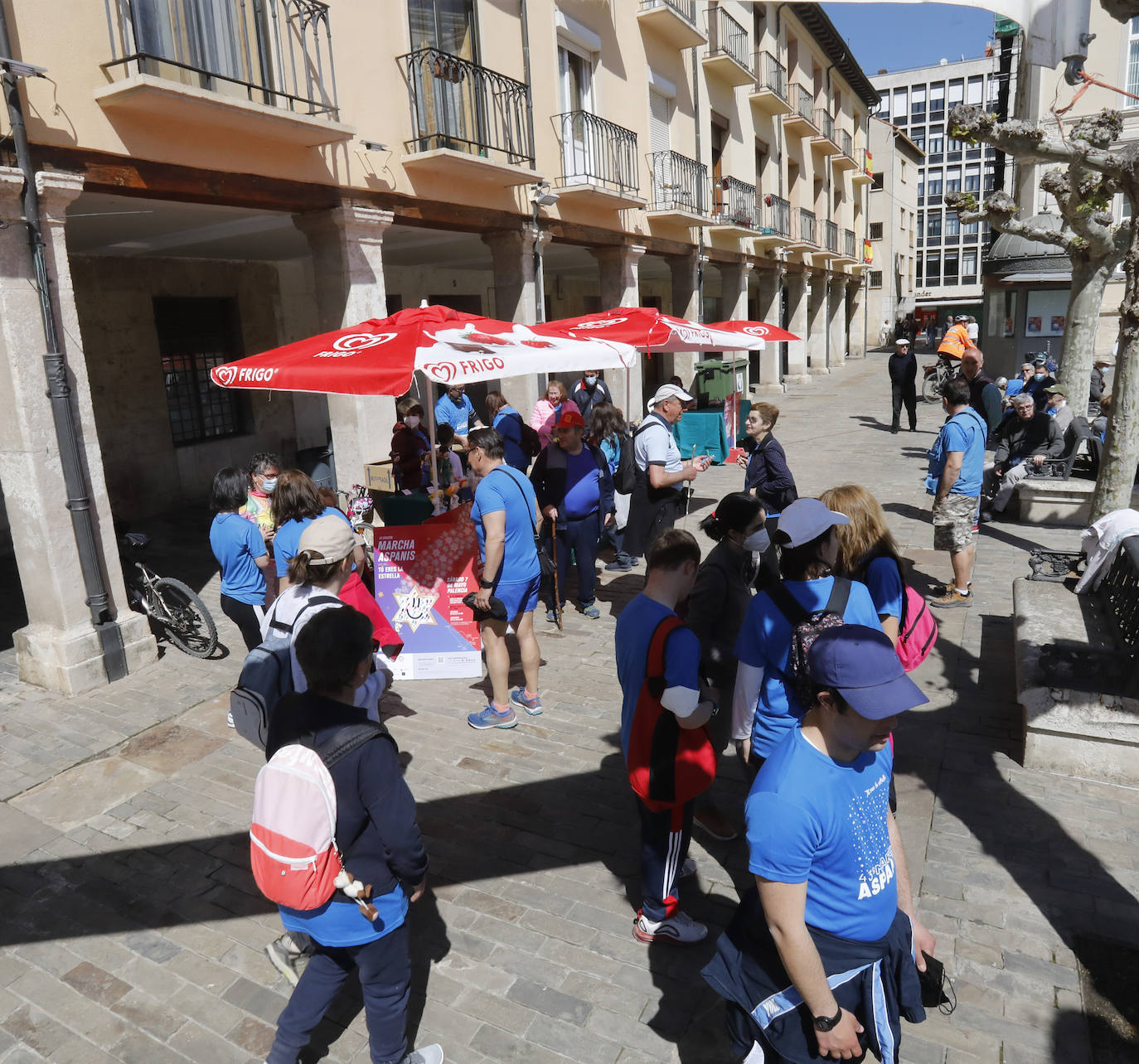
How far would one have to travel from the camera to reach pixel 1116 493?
708cm

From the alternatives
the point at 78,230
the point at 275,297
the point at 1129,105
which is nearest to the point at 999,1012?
the point at 78,230

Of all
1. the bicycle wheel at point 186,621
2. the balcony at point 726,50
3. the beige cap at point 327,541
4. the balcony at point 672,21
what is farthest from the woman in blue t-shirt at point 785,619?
the balcony at point 726,50

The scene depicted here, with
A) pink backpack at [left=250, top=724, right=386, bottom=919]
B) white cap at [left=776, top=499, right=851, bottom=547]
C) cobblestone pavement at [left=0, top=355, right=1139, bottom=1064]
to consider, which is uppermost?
white cap at [left=776, top=499, right=851, bottom=547]

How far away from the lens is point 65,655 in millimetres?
6312

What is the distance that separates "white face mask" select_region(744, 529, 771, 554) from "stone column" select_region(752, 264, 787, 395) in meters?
22.4

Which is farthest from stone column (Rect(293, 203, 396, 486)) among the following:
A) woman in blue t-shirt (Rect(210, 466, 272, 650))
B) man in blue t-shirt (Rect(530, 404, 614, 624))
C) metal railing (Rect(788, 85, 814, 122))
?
metal railing (Rect(788, 85, 814, 122))

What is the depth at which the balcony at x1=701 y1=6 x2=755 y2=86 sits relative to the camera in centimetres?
1880

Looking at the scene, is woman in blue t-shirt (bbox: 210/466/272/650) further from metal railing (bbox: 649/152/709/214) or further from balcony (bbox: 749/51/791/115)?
balcony (bbox: 749/51/791/115)

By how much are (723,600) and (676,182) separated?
15085 mm

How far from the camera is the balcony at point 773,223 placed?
22925 millimetres

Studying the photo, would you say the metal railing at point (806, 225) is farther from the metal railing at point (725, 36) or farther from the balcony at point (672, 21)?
the balcony at point (672, 21)

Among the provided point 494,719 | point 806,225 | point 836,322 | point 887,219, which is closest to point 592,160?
point 494,719

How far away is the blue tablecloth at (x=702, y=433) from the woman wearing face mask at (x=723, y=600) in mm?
11069

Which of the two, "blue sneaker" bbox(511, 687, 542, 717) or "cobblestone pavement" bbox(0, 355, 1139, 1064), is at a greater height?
"blue sneaker" bbox(511, 687, 542, 717)
